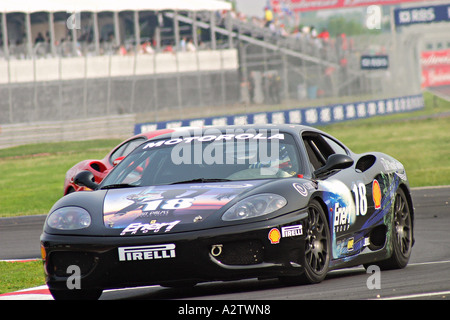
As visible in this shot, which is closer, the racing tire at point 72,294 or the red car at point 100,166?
the racing tire at point 72,294

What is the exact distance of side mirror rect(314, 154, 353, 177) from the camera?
705 centimetres

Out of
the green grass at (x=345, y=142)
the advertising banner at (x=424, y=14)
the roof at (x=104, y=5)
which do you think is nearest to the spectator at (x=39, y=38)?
the roof at (x=104, y=5)

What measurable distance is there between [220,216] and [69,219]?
106 cm

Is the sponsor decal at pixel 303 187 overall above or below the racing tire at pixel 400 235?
above

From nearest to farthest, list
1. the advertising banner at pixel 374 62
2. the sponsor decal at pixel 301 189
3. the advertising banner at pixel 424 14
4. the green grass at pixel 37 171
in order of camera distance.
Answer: the sponsor decal at pixel 301 189 < the green grass at pixel 37 171 < the advertising banner at pixel 374 62 < the advertising banner at pixel 424 14

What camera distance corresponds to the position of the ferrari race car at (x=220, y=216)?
6066mm

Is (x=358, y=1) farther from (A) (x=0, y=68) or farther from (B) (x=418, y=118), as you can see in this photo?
(A) (x=0, y=68)

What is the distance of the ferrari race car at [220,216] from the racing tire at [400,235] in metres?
0.09

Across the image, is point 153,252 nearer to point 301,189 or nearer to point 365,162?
point 301,189

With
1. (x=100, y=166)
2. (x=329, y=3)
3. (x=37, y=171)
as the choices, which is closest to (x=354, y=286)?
(x=100, y=166)

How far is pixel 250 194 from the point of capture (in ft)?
20.9

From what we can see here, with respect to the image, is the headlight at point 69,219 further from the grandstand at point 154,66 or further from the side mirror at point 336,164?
the grandstand at point 154,66

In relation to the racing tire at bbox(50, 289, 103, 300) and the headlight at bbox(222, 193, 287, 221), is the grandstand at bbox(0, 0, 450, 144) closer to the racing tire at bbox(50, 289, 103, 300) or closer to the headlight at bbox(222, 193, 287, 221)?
the racing tire at bbox(50, 289, 103, 300)

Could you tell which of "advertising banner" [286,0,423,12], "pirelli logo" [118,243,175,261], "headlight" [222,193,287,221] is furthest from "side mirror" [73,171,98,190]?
"advertising banner" [286,0,423,12]
